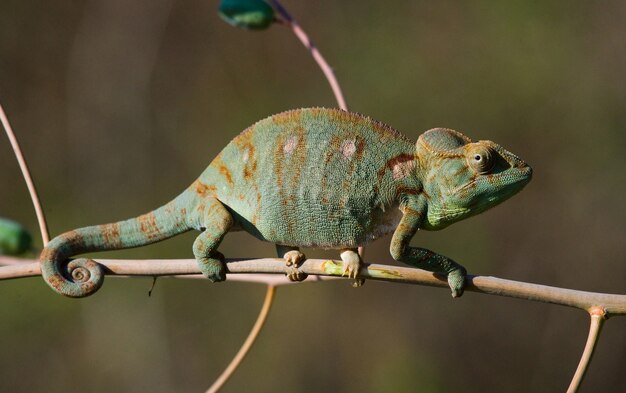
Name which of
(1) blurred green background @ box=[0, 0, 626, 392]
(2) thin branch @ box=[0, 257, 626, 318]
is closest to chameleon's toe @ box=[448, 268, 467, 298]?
(2) thin branch @ box=[0, 257, 626, 318]

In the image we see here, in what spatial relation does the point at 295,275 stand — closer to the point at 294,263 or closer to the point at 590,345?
the point at 294,263

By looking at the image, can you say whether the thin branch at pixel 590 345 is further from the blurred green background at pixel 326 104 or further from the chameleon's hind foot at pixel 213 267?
the blurred green background at pixel 326 104

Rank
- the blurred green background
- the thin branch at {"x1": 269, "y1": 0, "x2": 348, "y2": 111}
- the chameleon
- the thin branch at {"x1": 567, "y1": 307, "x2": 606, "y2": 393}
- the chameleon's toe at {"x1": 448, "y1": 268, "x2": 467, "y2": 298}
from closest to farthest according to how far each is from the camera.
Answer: the thin branch at {"x1": 567, "y1": 307, "x2": 606, "y2": 393}, the chameleon's toe at {"x1": 448, "y1": 268, "x2": 467, "y2": 298}, the chameleon, the thin branch at {"x1": 269, "y1": 0, "x2": 348, "y2": 111}, the blurred green background

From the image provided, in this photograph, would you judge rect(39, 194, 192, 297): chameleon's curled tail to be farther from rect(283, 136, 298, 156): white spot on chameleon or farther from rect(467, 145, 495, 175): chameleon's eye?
rect(467, 145, 495, 175): chameleon's eye

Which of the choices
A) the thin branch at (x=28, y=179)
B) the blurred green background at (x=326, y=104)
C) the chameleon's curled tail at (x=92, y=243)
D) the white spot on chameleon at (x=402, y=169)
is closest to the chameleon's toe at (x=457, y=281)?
the white spot on chameleon at (x=402, y=169)

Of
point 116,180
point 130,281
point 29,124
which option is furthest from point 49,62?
point 130,281

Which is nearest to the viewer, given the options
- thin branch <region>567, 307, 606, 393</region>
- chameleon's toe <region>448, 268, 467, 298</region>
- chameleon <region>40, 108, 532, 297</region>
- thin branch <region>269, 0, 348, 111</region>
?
thin branch <region>567, 307, 606, 393</region>
